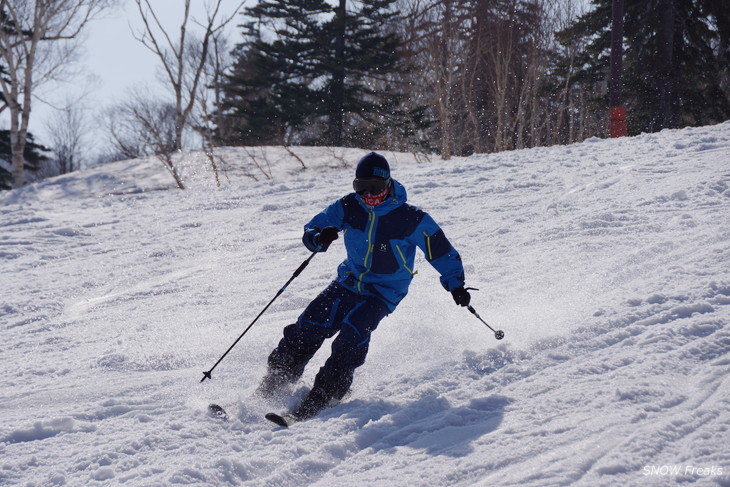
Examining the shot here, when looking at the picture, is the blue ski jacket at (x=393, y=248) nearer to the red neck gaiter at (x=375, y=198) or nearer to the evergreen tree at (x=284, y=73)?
the red neck gaiter at (x=375, y=198)

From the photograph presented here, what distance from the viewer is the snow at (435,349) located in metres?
2.44

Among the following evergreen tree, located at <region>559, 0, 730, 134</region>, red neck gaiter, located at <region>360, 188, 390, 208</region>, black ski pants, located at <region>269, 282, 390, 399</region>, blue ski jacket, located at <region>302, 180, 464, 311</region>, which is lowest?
→ black ski pants, located at <region>269, 282, 390, 399</region>

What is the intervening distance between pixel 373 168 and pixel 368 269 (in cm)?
54

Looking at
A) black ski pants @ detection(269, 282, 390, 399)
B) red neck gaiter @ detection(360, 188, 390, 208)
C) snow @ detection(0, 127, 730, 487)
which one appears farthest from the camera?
red neck gaiter @ detection(360, 188, 390, 208)

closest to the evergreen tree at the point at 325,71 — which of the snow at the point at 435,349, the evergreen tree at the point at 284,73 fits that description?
the evergreen tree at the point at 284,73

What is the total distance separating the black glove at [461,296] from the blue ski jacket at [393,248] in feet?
0.10

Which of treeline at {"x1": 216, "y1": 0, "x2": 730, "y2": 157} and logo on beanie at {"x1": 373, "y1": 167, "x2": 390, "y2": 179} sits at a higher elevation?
treeline at {"x1": 216, "y1": 0, "x2": 730, "y2": 157}

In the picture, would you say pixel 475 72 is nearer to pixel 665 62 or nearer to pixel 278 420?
pixel 665 62

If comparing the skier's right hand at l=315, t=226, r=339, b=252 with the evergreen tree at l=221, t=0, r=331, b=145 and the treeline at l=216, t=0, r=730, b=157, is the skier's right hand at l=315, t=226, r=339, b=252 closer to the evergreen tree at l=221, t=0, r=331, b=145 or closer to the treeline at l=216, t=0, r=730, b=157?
the treeline at l=216, t=0, r=730, b=157

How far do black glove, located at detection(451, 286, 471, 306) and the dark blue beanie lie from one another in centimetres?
71

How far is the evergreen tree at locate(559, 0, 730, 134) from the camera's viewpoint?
14969 mm

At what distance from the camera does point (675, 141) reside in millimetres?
8141

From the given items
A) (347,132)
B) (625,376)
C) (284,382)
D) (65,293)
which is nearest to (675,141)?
(625,376)

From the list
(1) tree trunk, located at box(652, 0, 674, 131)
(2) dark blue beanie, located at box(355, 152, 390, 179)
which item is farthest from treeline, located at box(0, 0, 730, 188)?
(2) dark blue beanie, located at box(355, 152, 390, 179)
